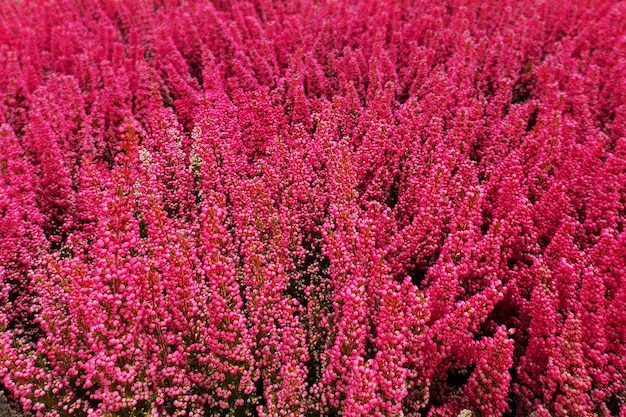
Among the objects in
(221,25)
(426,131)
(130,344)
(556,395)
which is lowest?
(556,395)

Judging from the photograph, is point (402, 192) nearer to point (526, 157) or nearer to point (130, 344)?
point (526, 157)

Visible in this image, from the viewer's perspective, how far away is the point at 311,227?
283cm

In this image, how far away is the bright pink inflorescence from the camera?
2.04 m

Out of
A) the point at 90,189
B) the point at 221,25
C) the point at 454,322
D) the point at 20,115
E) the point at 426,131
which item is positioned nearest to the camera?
the point at 454,322

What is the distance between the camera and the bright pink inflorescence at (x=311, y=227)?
2.04 metres

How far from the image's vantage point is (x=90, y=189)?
8.59 feet

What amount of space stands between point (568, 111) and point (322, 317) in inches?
123

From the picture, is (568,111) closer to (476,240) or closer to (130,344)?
(476,240)

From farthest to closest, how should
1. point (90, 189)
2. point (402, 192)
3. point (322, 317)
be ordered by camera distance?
point (402, 192)
point (90, 189)
point (322, 317)

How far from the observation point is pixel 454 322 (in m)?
2.11

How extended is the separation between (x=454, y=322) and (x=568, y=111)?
2916 mm

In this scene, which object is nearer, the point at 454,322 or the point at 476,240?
the point at 454,322

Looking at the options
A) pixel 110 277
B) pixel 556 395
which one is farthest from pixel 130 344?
pixel 556 395

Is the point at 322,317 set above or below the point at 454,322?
below
